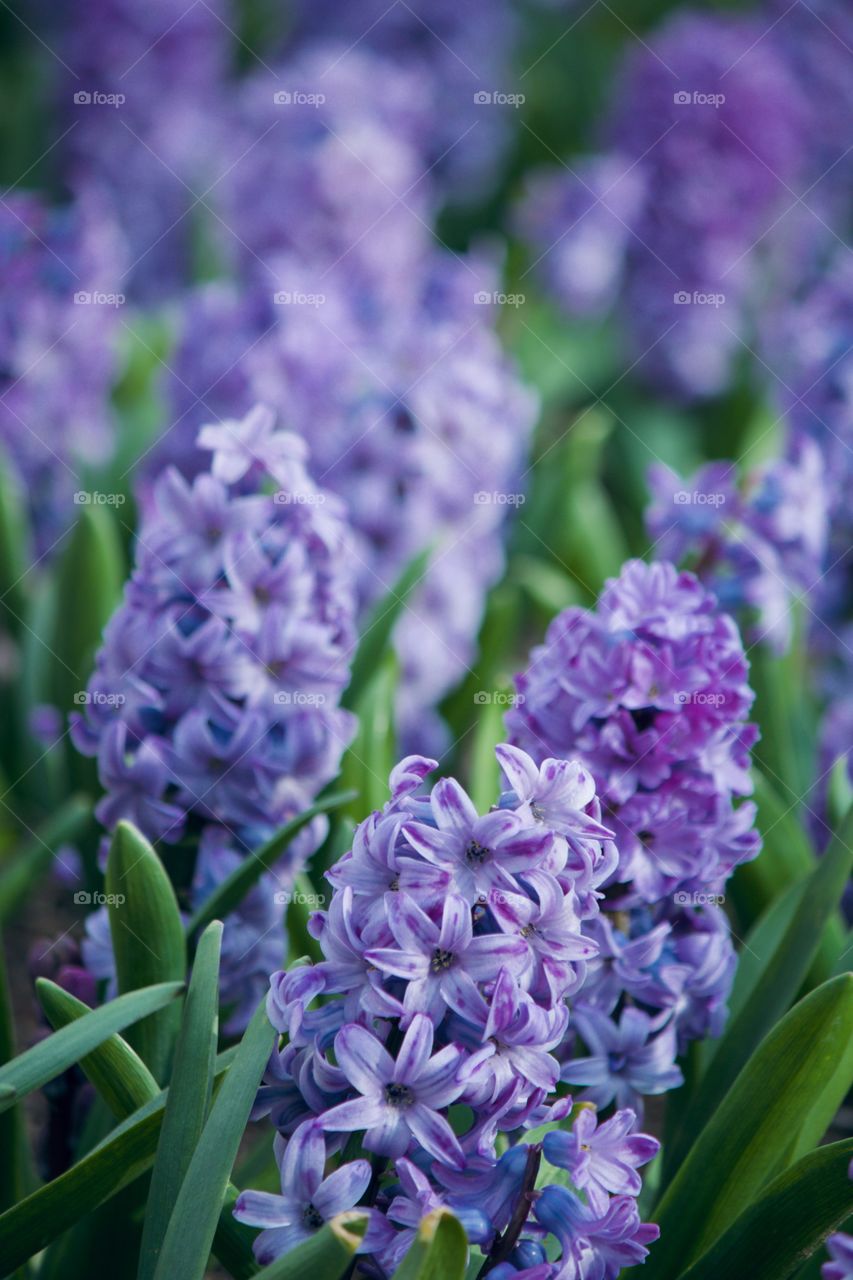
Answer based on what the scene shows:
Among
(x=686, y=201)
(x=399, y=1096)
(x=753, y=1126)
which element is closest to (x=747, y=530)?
(x=753, y=1126)

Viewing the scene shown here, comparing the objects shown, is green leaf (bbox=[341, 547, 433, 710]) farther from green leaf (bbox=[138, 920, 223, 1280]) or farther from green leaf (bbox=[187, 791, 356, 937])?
green leaf (bbox=[138, 920, 223, 1280])

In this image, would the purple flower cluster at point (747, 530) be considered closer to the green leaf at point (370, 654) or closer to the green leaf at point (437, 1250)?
the green leaf at point (370, 654)

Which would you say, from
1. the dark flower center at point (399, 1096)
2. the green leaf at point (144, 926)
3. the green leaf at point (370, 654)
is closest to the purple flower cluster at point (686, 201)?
the green leaf at point (370, 654)

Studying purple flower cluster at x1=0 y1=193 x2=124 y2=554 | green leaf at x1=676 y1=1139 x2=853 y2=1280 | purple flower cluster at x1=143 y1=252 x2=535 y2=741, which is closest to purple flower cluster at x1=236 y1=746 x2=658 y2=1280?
green leaf at x1=676 y1=1139 x2=853 y2=1280

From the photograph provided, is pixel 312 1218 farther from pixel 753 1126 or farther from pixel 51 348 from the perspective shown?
pixel 51 348

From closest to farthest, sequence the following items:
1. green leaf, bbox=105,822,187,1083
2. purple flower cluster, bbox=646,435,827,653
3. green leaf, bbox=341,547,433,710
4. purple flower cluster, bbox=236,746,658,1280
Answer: purple flower cluster, bbox=236,746,658,1280 → green leaf, bbox=105,822,187,1083 → purple flower cluster, bbox=646,435,827,653 → green leaf, bbox=341,547,433,710

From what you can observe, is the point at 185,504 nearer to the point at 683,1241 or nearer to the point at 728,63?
the point at 683,1241

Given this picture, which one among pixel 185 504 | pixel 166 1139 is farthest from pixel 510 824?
pixel 185 504
